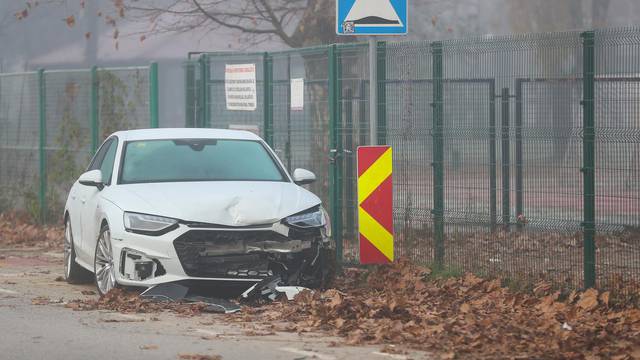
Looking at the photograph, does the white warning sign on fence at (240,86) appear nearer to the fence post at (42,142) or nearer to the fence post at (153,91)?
the fence post at (153,91)

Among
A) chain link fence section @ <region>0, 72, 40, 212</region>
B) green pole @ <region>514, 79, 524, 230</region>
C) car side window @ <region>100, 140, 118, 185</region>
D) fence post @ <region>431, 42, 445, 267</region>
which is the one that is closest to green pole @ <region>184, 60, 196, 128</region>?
chain link fence section @ <region>0, 72, 40, 212</region>

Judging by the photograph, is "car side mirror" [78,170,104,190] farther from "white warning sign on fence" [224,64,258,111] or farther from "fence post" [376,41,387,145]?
"white warning sign on fence" [224,64,258,111]

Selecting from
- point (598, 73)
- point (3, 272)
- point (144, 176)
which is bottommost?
point (3, 272)

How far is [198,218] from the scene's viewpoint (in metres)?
11.5

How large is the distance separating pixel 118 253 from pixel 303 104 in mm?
4538

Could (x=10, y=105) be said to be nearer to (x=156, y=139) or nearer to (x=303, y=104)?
(x=303, y=104)

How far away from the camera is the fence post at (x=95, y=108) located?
20.8 meters

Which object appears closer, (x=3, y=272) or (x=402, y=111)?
(x=402, y=111)

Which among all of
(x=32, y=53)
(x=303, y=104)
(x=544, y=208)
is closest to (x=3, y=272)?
(x=303, y=104)

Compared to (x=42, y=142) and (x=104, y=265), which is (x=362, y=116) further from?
(x=42, y=142)

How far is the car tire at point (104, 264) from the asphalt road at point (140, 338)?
45 centimetres

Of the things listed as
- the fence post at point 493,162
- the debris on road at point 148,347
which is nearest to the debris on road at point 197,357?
the debris on road at point 148,347

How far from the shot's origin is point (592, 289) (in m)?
11.3

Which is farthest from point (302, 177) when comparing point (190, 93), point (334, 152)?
point (190, 93)
